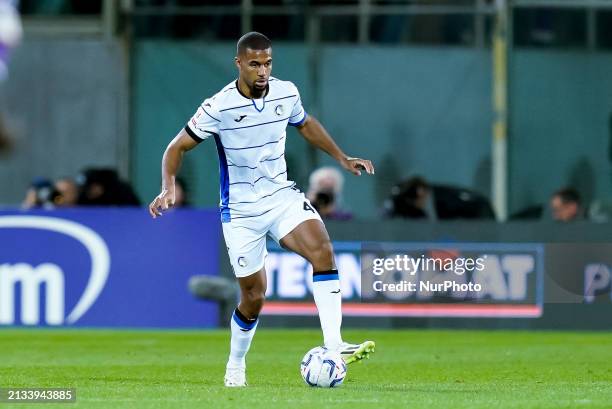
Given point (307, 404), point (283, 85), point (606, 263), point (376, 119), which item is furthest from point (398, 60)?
point (307, 404)

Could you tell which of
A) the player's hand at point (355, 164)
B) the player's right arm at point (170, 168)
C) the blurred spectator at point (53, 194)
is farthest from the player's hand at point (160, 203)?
the blurred spectator at point (53, 194)

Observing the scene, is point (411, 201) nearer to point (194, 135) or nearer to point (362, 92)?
point (362, 92)

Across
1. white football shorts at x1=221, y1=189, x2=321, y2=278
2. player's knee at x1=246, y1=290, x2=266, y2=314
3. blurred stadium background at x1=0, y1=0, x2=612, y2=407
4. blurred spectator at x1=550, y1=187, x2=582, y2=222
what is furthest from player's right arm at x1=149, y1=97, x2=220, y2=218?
blurred stadium background at x1=0, y1=0, x2=612, y2=407

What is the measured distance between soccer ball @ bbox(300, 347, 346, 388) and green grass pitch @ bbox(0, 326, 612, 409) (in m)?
0.10

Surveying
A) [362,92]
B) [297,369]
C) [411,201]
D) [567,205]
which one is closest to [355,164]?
[297,369]

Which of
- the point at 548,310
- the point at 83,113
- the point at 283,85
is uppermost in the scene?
the point at 283,85

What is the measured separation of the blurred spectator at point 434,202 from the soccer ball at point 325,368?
8.46 meters

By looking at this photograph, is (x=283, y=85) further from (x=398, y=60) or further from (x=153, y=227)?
(x=398, y=60)

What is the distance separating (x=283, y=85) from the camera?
28.8 ft

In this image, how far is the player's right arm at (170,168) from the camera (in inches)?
324

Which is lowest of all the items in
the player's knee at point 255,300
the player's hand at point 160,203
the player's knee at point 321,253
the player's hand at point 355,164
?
the player's knee at point 255,300

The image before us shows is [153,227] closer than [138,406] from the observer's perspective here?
No

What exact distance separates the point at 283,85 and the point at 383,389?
1.90m

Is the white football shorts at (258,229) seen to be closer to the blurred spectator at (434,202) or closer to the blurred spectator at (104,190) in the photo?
the blurred spectator at (434,202)
